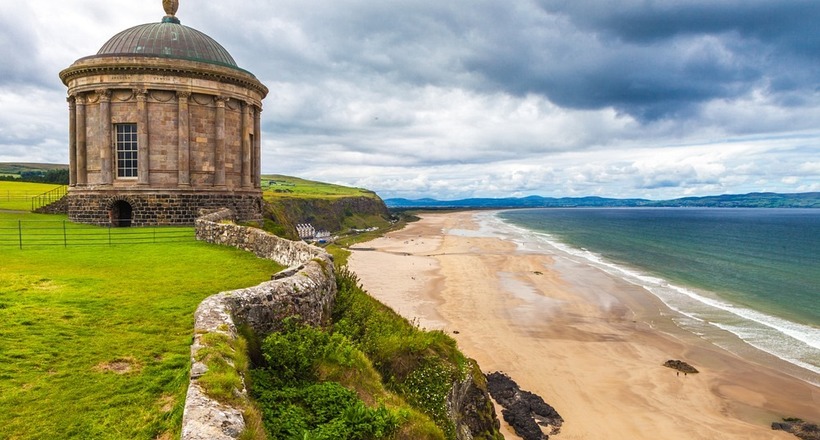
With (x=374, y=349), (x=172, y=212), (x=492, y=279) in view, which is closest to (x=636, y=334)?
(x=492, y=279)

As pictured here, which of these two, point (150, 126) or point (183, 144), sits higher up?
point (150, 126)

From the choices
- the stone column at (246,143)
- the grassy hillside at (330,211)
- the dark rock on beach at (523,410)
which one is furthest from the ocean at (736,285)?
the grassy hillside at (330,211)

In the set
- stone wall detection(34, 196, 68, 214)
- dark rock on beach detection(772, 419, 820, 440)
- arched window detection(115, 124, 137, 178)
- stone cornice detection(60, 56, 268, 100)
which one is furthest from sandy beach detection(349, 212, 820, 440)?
stone wall detection(34, 196, 68, 214)

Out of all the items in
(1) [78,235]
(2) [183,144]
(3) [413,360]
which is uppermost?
(2) [183,144]

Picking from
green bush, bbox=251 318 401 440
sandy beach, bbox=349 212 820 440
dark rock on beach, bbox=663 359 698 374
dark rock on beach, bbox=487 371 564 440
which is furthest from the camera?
dark rock on beach, bbox=663 359 698 374

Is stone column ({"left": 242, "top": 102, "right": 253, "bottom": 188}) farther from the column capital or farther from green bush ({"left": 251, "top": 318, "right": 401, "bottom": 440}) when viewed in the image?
green bush ({"left": 251, "top": 318, "right": 401, "bottom": 440})

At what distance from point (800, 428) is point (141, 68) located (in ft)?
113

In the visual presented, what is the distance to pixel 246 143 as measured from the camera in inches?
1176

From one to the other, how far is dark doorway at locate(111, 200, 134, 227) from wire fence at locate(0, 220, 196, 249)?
104 centimetres

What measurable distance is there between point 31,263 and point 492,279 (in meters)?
35.3

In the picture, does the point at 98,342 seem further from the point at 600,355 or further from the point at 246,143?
the point at 246,143

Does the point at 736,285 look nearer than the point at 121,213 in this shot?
No

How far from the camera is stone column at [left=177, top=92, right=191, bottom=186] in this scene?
88.5ft

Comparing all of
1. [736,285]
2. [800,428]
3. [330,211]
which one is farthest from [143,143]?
[330,211]
